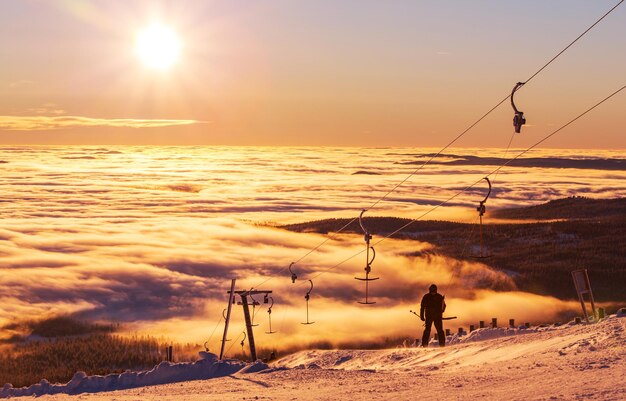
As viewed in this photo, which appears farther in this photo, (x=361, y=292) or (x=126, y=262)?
(x=126, y=262)

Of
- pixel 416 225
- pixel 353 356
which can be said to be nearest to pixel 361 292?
pixel 416 225

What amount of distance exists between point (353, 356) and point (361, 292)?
95.8 metres

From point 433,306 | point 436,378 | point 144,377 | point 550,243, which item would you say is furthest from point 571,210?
point 436,378

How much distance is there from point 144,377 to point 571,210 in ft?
546

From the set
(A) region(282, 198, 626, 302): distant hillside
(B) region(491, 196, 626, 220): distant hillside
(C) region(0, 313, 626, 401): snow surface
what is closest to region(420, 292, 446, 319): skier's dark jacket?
(C) region(0, 313, 626, 401): snow surface

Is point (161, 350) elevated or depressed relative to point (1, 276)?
depressed

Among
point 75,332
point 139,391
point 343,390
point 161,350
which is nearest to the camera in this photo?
point 343,390

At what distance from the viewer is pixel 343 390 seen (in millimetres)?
19844

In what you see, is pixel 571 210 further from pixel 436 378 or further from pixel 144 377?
pixel 436 378

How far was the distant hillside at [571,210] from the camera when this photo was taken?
17300 centimetres

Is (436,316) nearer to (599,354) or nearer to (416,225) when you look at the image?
(599,354)

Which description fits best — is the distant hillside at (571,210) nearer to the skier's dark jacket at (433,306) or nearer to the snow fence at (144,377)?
the skier's dark jacket at (433,306)

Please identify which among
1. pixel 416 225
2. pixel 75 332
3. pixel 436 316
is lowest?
pixel 436 316

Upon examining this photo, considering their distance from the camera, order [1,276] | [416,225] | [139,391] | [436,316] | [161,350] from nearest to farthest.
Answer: [139,391] < [436,316] < [161,350] < [1,276] < [416,225]
